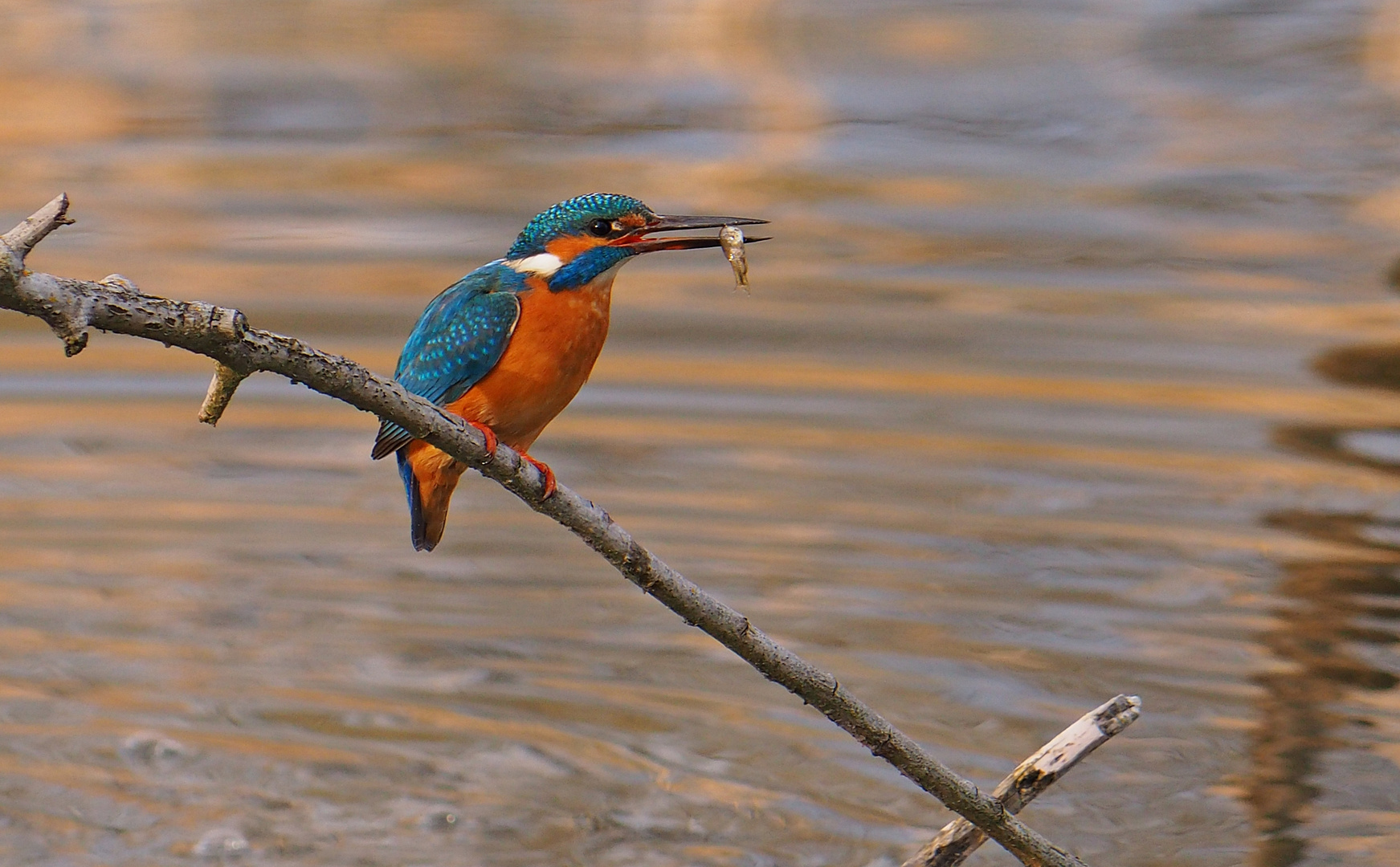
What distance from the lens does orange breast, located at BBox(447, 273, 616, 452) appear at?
2422mm

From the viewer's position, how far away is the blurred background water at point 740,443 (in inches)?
150

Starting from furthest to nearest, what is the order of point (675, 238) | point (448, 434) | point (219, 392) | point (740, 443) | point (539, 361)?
point (740, 443) < point (539, 361) < point (675, 238) < point (448, 434) < point (219, 392)

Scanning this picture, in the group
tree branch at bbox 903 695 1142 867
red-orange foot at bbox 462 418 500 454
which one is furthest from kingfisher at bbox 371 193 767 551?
tree branch at bbox 903 695 1142 867

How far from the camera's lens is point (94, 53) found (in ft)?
22.6

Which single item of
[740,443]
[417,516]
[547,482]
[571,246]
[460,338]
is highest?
[571,246]

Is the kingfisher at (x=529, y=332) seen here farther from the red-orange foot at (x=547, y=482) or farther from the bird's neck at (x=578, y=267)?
the red-orange foot at (x=547, y=482)

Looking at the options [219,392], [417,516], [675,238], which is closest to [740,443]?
[417,516]

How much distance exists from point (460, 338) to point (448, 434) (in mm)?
532

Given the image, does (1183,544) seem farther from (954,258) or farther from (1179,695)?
(954,258)

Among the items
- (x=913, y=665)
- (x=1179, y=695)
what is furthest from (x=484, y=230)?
(x=1179, y=695)

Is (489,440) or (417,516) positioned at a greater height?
(489,440)

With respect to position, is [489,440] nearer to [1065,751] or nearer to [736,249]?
[736,249]

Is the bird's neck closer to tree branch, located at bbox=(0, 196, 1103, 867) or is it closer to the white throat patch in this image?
the white throat patch

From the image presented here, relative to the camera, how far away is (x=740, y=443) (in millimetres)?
5582
